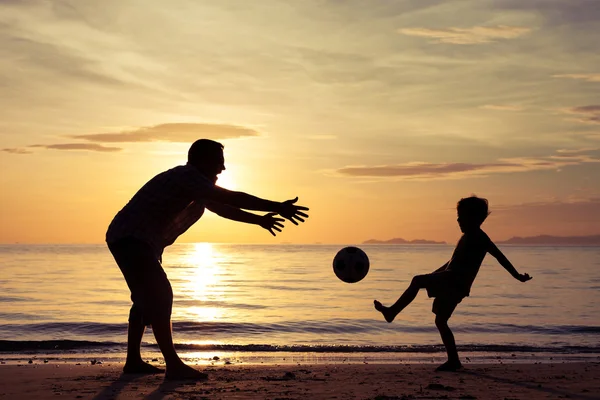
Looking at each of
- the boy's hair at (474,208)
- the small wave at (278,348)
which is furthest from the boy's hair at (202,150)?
the small wave at (278,348)

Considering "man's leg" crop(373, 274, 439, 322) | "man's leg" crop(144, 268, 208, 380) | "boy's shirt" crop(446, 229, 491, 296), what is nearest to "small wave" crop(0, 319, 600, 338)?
"boy's shirt" crop(446, 229, 491, 296)

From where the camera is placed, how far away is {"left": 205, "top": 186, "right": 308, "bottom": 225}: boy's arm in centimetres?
735

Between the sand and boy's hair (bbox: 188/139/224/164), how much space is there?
250cm

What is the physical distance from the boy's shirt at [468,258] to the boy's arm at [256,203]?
2.86 meters

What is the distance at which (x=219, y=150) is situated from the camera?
7.95 meters

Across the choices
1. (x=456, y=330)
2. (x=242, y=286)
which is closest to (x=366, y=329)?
(x=456, y=330)

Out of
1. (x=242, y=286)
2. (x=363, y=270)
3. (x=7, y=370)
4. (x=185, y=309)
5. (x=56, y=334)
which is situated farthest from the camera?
(x=242, y=286)

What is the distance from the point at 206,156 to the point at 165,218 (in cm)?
82

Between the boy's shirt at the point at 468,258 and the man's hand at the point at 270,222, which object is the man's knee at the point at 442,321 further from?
the man's hand at the point at 270,222

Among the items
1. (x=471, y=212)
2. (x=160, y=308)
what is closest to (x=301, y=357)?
(x=471, y=212)

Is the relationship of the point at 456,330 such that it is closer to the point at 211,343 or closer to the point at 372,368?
the point at 211,343

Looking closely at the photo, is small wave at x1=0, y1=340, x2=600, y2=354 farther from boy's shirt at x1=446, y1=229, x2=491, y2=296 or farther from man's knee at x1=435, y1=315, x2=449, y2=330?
boy's shirt at x1=446, y1=229, x2=491, y2=296

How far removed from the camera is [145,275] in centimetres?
774

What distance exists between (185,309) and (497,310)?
34.2 ft
